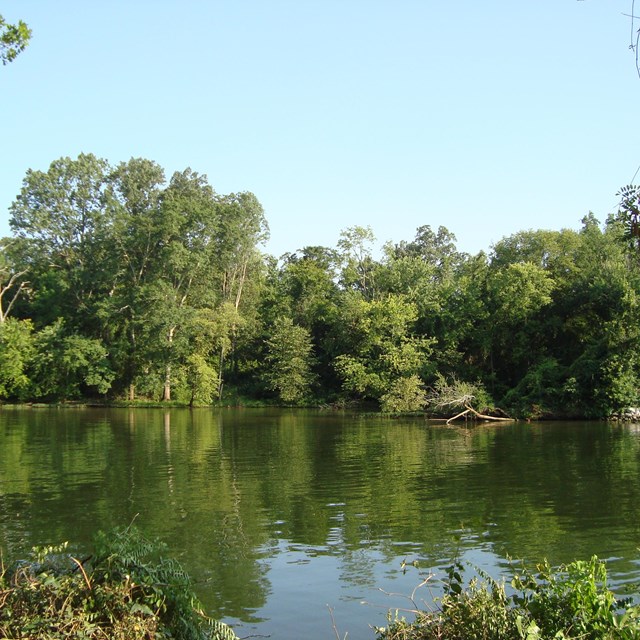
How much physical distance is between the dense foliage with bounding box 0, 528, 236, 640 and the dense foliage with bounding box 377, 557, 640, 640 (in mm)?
1967

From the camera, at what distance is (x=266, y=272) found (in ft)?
232

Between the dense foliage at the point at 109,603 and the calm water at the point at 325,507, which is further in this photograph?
the calm water at the point at 325,507

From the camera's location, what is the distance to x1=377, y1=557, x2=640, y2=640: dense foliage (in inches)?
218

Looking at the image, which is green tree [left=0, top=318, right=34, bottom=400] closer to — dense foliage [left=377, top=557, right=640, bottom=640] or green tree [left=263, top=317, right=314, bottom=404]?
green tree [left=263, top=317, right=314, bottom=404]

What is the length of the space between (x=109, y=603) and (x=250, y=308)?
58.4 meters

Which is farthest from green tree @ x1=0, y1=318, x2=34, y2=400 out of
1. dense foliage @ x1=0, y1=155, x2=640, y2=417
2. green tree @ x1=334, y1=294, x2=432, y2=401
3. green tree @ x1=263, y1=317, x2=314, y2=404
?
green tree @ x1=334, y1=294, x2=432, y2=401

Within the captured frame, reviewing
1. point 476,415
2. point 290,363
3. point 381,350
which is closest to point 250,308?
point 290,363

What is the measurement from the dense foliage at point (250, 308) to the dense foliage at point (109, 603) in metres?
37.2

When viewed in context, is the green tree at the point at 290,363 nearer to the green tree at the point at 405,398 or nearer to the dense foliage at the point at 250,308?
the dense foliage at the point at 250,308

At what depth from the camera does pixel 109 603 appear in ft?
20.6

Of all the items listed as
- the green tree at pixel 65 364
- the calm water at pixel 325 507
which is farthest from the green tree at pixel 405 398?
the green tree at pixel 65 364

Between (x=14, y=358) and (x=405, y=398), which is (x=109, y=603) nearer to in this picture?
(x=405, y=398)

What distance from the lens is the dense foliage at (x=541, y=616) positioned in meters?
5.55

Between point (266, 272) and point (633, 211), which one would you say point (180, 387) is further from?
point (633, 211)
